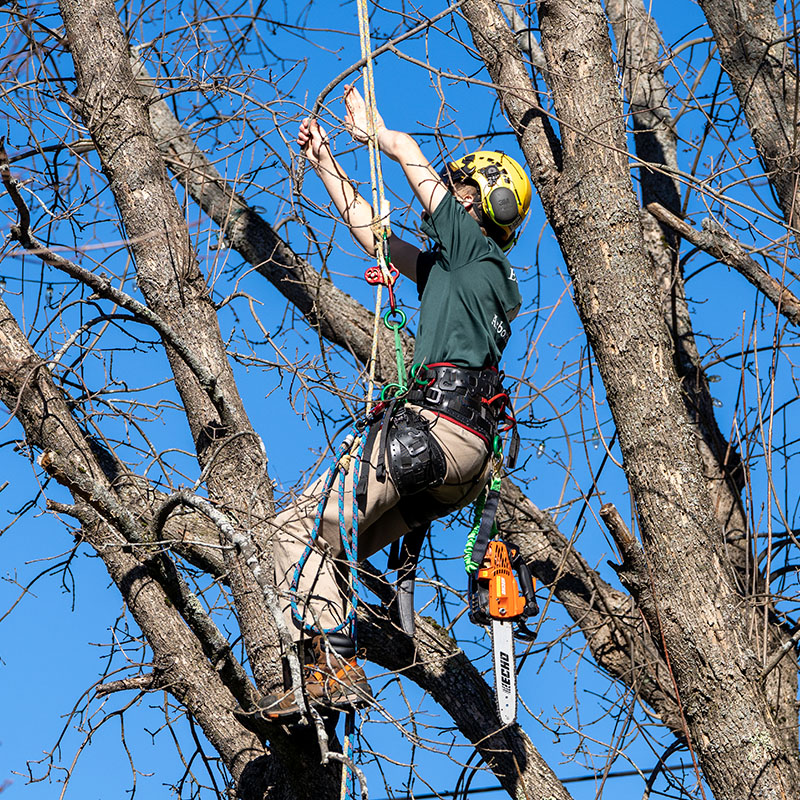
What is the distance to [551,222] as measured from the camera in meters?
5.32

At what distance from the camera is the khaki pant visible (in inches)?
150

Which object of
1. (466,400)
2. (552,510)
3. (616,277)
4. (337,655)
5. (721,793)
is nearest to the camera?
(337,655)

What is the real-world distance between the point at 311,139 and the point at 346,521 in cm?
161

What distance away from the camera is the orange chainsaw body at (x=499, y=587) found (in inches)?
172

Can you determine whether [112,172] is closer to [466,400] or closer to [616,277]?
[466,400]

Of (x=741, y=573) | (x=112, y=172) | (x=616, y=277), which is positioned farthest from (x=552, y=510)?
(x=112, y=172)

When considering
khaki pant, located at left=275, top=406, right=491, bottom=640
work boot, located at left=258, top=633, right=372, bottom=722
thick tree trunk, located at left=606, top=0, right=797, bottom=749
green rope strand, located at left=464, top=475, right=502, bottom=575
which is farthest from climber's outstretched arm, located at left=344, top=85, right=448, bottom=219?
thick tree trunk, located at left=606, top=0, right=797, bottom=749

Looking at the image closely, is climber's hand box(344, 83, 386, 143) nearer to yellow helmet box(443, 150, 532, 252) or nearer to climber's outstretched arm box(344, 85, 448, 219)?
climber's outstretched arm box(344, 85, 448, 219)

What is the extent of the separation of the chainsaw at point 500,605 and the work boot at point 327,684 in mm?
713

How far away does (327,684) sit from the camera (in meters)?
3.71

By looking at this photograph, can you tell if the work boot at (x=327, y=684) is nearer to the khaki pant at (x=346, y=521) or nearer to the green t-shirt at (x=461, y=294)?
the khaki pant at (x=346, y=521)

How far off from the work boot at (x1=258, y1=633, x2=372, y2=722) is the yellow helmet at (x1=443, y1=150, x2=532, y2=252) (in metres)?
1.66

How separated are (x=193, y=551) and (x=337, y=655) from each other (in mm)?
1334

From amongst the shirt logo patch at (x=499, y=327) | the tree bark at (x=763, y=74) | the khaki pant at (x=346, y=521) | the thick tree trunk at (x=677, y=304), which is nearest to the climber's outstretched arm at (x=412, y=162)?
the shirt logo patch at (x=499, y=327)
